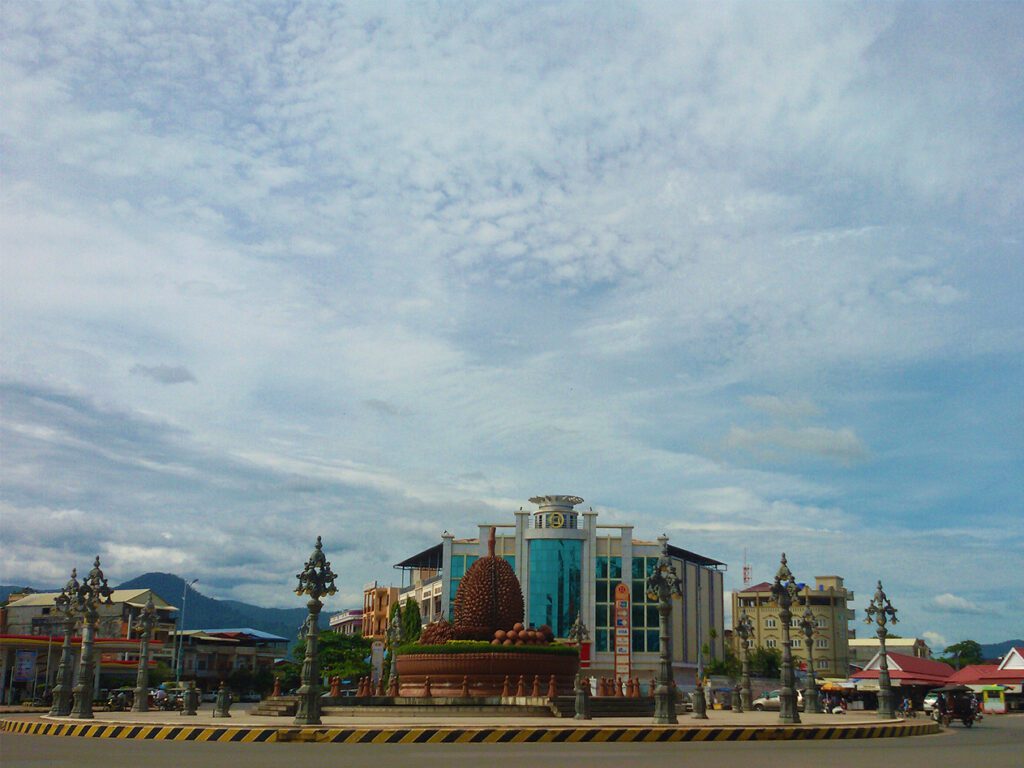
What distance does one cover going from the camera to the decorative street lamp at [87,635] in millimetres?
28859

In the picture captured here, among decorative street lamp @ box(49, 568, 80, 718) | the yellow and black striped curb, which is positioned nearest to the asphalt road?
the yellow and black striped curb

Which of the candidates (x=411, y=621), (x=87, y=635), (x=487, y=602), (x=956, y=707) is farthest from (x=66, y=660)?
(x=411, y=621)

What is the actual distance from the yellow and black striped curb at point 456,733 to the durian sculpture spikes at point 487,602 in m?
16.3

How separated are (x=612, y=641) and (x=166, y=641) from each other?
45183 millimetres

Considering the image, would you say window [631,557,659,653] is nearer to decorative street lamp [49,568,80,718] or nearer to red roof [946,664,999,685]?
red roof [946,664,999,685]

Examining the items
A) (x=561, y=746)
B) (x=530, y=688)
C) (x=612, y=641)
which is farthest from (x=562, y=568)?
(x=561, y=746)

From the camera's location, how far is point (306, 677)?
81.7 feet

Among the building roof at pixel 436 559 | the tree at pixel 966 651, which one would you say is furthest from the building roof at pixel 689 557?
the tree at pixel 966 651

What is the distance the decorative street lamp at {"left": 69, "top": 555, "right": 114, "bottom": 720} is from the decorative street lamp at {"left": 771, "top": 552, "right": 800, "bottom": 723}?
20.4m

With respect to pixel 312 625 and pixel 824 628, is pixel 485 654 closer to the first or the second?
pixel 312 625

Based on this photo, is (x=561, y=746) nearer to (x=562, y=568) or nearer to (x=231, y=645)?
(x=562, y=568)

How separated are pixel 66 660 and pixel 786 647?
24.3 metres

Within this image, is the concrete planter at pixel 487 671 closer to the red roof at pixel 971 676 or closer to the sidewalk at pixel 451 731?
the sidewalk at pixel 451 731

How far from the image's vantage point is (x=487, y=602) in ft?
130
